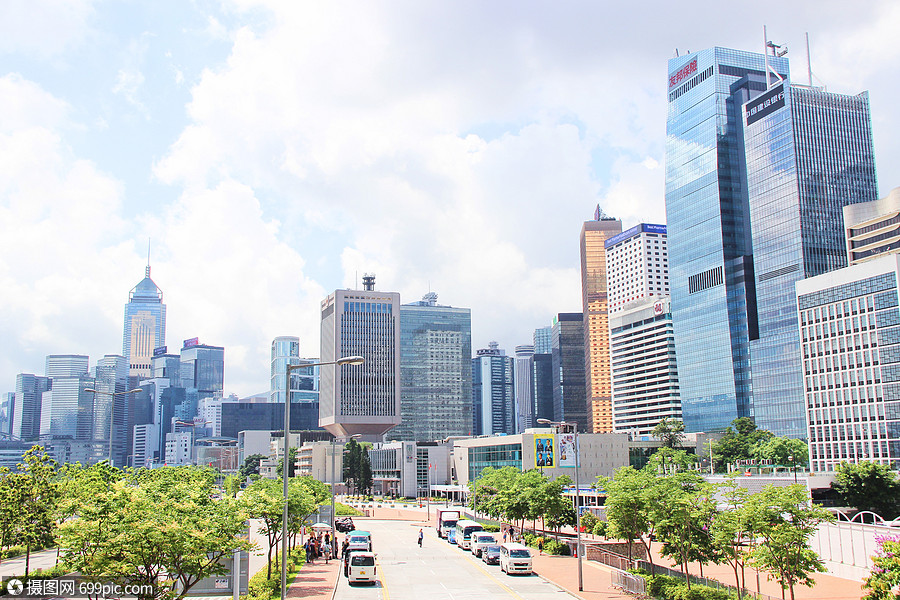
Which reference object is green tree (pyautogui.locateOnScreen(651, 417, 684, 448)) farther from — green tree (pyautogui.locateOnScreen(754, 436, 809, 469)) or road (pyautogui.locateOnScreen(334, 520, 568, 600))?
road (pyautogui.locateOnScreen(334, 520, 568, 600))

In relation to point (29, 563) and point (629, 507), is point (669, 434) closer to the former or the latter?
point (629, 507)

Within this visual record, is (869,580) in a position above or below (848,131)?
below

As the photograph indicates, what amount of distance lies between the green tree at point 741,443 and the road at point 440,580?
107452 mm

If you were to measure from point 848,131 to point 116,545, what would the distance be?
628 feet

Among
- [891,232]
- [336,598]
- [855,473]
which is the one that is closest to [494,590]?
[336,598]

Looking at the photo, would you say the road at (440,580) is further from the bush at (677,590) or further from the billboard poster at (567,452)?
the billboard poster at (567,452)

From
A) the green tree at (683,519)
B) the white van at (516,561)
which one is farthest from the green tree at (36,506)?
the green tree at (683,519)

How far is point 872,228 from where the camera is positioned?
508ft

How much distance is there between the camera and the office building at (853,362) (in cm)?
11831

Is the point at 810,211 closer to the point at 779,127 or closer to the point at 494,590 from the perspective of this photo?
the point at 779,127

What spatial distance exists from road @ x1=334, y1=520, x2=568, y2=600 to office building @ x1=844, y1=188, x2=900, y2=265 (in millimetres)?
122258

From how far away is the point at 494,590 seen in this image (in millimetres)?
41531

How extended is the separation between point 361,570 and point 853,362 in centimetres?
10711

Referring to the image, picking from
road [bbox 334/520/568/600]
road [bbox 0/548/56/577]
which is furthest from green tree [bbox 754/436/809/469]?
road [bbox 0/548/56/577]
